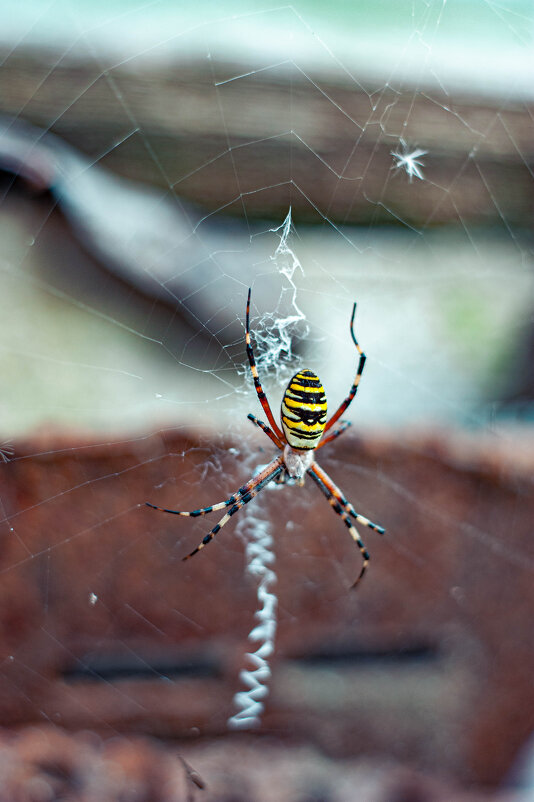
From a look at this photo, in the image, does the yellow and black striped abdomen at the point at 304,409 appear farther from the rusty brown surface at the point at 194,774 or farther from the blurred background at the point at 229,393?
the rusty brown surface at the point at 194,774

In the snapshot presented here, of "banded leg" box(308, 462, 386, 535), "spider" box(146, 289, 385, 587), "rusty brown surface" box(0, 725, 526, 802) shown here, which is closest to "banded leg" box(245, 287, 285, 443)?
"spider" box(146, 289, 385, 587)

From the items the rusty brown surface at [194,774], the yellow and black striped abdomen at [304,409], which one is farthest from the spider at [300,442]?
the rusty brown surface at [194,774]

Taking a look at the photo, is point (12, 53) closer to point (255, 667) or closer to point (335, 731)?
point (255, 667)

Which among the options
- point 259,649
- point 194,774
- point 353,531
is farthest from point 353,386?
point 194,774

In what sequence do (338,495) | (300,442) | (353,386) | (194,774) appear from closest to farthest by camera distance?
(194,774) < (338,495) < (353,386) < (300,442)

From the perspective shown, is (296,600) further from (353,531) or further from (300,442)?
(300,442)

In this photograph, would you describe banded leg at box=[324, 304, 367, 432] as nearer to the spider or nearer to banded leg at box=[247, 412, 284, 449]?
the spider
